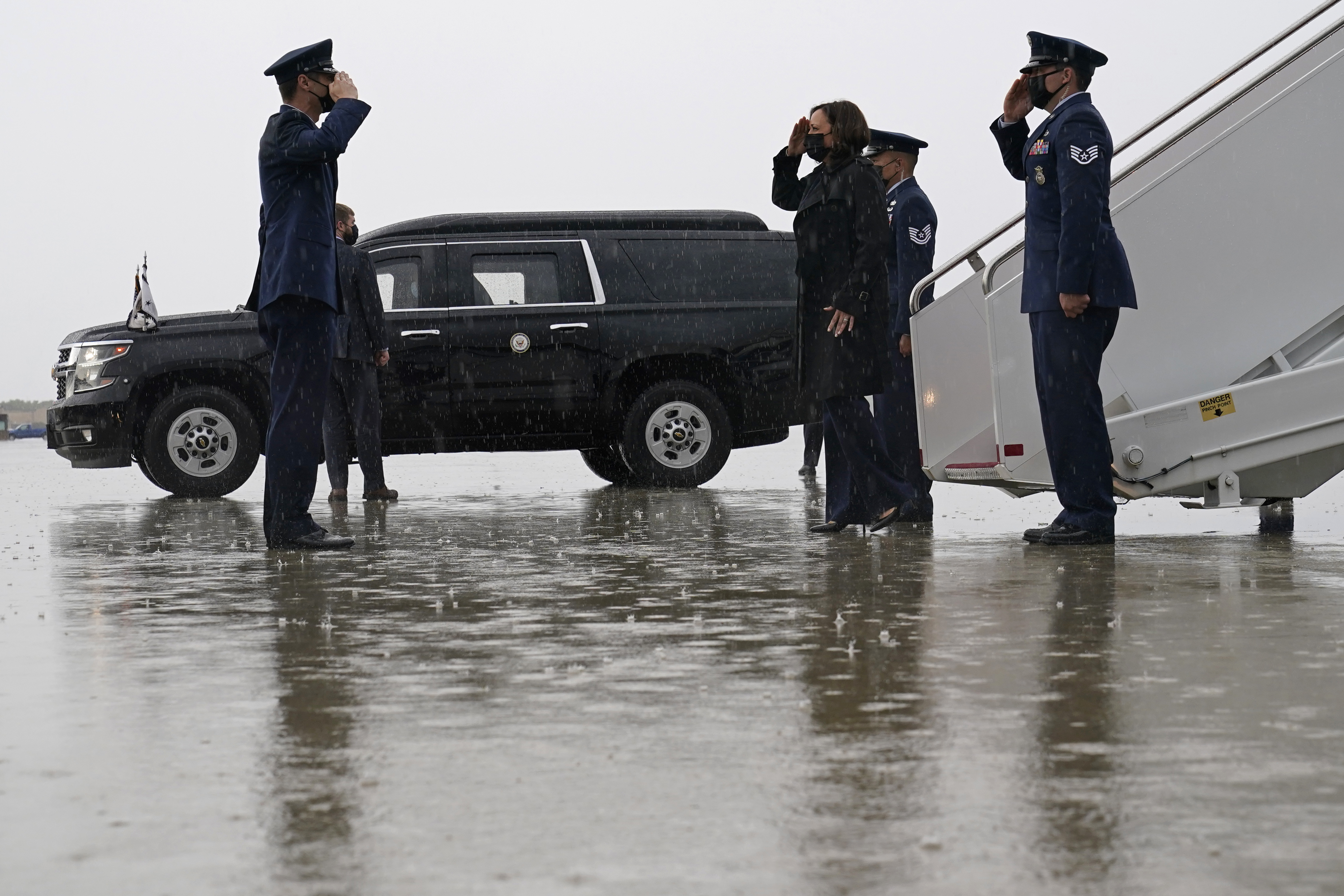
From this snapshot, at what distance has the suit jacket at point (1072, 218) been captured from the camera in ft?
24.0

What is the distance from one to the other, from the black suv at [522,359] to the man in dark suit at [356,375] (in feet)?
2.05

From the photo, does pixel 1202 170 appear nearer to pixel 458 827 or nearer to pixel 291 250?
pixel 291 250

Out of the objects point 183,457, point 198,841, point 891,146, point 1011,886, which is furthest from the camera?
point 183,457

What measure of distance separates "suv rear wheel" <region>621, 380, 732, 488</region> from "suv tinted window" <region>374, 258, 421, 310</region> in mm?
1822

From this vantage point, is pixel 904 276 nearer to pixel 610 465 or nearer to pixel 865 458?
pixel 865 458

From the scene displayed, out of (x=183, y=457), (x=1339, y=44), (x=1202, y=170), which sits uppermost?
(x=1339, y=44)

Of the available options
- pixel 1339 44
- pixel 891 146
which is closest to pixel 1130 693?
pixel 1339 44

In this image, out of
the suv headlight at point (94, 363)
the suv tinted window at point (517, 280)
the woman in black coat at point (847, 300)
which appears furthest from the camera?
the suv tinted window at point (517, 280)

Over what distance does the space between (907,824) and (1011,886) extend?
361 millimetres

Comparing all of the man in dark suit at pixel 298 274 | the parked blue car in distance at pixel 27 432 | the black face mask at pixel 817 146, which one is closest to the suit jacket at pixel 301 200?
the man in dark suit at pixel 298 274

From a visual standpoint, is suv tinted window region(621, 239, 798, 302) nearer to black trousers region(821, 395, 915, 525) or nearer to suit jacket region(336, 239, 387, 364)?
suit jacket region(336, 239, 387, 364)

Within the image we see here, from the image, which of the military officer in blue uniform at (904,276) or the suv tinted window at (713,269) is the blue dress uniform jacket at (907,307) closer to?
the military officer in blue uniform at (904,276)

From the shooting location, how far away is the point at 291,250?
7680 millimetres

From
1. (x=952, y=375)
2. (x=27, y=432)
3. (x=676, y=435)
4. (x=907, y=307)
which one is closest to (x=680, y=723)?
(x=952, y=375)
